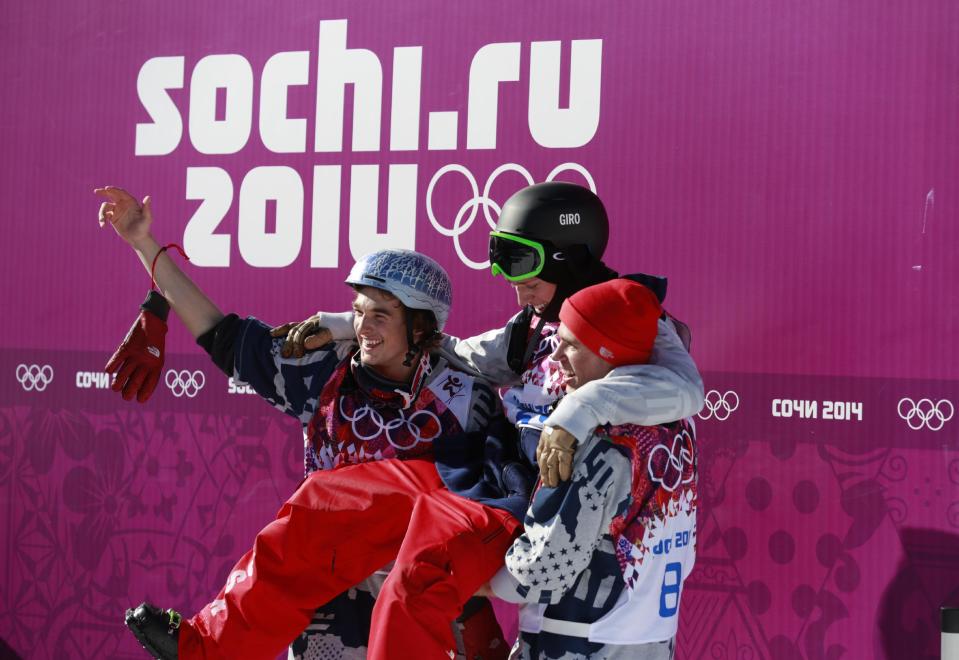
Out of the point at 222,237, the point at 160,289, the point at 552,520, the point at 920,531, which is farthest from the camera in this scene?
the point at 222,237

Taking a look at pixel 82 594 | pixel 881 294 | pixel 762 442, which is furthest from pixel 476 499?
pixel 82 594

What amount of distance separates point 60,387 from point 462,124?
5.33ft

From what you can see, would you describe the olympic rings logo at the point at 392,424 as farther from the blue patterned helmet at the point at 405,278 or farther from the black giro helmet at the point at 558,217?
the black giro helmet at the point at 558,217

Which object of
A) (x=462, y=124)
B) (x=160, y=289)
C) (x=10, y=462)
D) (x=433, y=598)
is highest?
(x=462, y=124)

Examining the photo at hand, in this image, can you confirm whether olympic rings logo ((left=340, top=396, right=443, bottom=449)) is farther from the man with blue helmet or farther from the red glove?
the red glove

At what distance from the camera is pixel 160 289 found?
2.65 meters

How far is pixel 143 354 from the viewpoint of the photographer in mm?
2646

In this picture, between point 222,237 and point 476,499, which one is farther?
point 222,237

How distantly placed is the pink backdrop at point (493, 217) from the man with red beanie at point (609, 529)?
3.39 feet

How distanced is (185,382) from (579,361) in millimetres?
1879

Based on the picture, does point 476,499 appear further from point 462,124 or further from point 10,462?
point 10,462

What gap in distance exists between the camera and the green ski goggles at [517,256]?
247cm

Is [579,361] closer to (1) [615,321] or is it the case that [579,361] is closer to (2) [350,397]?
(1) [615,321]

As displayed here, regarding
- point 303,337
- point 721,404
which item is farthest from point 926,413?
point 303,337
